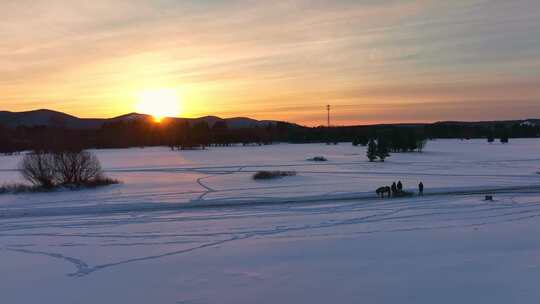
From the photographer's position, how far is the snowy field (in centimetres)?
898

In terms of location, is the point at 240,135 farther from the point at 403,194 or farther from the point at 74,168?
the point at 403,194

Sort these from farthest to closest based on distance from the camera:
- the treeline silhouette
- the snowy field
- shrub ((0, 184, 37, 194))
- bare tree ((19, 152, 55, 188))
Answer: the treeline silhouette < bare tree ((19, 152, 55, 188)) < shrub ((0, 184, 37, 194)) < the snowy field

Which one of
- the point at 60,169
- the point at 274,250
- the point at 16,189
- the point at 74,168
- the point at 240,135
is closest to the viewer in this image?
the point at 274,250

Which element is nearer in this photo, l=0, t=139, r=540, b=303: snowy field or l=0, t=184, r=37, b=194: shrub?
l=0, t=139, r=540, b=303: snowy field

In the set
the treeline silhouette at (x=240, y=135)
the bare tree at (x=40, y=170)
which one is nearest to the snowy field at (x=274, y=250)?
the bare tree at (x=40, y=170)

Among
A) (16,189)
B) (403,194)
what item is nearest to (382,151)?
(403,194)

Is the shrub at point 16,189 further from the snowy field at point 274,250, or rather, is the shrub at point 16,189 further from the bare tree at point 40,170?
the snowy field at point 274,250

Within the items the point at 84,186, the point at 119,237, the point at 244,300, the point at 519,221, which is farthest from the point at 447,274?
the point at 84,186

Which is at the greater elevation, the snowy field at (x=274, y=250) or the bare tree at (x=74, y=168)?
the bare tree at (x=74, y=168)

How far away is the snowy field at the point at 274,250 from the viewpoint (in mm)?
8984

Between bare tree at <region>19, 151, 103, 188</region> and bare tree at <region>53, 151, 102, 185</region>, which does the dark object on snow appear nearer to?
bare tree at <region>19, 151, 103, 188</region>

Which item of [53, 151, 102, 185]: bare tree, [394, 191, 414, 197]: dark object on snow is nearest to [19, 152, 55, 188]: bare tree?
[53, 151, 102, 185]: bare tree

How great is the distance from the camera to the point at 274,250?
40.2 feet

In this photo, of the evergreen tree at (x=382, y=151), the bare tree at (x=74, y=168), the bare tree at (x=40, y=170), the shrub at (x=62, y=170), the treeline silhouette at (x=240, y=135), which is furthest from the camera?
the treeline silhouette at (x=240, y=135)
